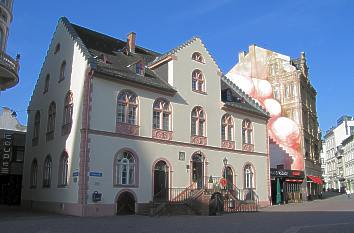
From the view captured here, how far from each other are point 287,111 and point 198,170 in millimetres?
24319

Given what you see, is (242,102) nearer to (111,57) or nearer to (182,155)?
(182,155)

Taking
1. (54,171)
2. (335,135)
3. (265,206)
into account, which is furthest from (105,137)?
(335,135)

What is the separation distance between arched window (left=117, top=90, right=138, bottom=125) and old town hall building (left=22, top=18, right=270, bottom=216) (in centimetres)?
7

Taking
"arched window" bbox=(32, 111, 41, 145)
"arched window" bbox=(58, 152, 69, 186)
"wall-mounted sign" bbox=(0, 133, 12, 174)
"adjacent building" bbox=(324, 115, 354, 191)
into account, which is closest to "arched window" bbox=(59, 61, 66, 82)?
"arched window" bbox=(32, 111, 41, 145)

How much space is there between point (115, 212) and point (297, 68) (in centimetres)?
3754

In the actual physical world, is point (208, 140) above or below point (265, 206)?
above

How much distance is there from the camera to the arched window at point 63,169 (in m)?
27.2

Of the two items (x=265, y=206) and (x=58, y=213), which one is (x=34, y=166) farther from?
(x=265, y=206)

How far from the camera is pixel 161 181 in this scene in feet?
95.6

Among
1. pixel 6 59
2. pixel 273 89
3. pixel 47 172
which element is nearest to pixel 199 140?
pixel 47 172

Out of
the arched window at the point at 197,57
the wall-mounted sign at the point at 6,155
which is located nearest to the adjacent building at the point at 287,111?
the arched window at the point at 197,57

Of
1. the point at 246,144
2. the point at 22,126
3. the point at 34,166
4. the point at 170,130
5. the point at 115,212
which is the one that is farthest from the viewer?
the point at 22,126

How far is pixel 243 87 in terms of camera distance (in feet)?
171

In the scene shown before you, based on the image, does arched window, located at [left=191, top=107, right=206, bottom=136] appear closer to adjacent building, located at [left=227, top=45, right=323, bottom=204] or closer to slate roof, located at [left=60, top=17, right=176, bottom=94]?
slate roof, located at [left=60, top=17, right=176, bottom=94]
